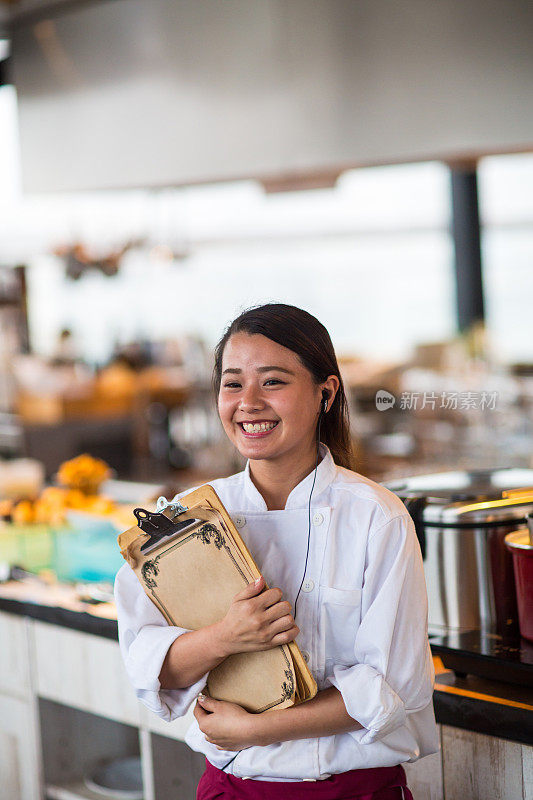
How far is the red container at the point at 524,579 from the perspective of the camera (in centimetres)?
164

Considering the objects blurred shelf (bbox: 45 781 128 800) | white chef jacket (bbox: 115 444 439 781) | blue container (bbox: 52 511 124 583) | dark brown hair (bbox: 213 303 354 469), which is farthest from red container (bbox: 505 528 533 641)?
blurred shelf (bbox: 45 781 128 800)

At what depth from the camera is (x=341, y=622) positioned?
4.46ft

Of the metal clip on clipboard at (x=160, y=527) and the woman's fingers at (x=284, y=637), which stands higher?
the metal clip on clipboard at (x=160, y=527)

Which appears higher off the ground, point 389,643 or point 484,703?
point 389,643

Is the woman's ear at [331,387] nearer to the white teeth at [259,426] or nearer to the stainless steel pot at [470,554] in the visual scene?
the white teeth at [259,426]

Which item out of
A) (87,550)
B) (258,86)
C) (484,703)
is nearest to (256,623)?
(484,703)

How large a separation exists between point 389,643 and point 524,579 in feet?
1.54

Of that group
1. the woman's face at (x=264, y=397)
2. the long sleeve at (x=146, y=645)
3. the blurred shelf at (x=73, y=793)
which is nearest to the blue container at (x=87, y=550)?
the blurred shelf at (x=73, y=793)

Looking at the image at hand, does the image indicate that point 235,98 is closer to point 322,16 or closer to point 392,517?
point 322,16

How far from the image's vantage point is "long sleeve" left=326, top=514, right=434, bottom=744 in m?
1.27

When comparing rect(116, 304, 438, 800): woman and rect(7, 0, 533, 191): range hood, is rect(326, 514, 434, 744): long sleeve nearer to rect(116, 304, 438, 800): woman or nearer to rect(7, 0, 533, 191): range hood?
rect(116, 304, 438, 800): woman

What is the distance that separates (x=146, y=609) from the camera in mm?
1400

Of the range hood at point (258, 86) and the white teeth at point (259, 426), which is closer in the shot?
the white teeth at point (259, 426)

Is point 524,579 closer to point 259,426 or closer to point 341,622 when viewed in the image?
point 341,622
